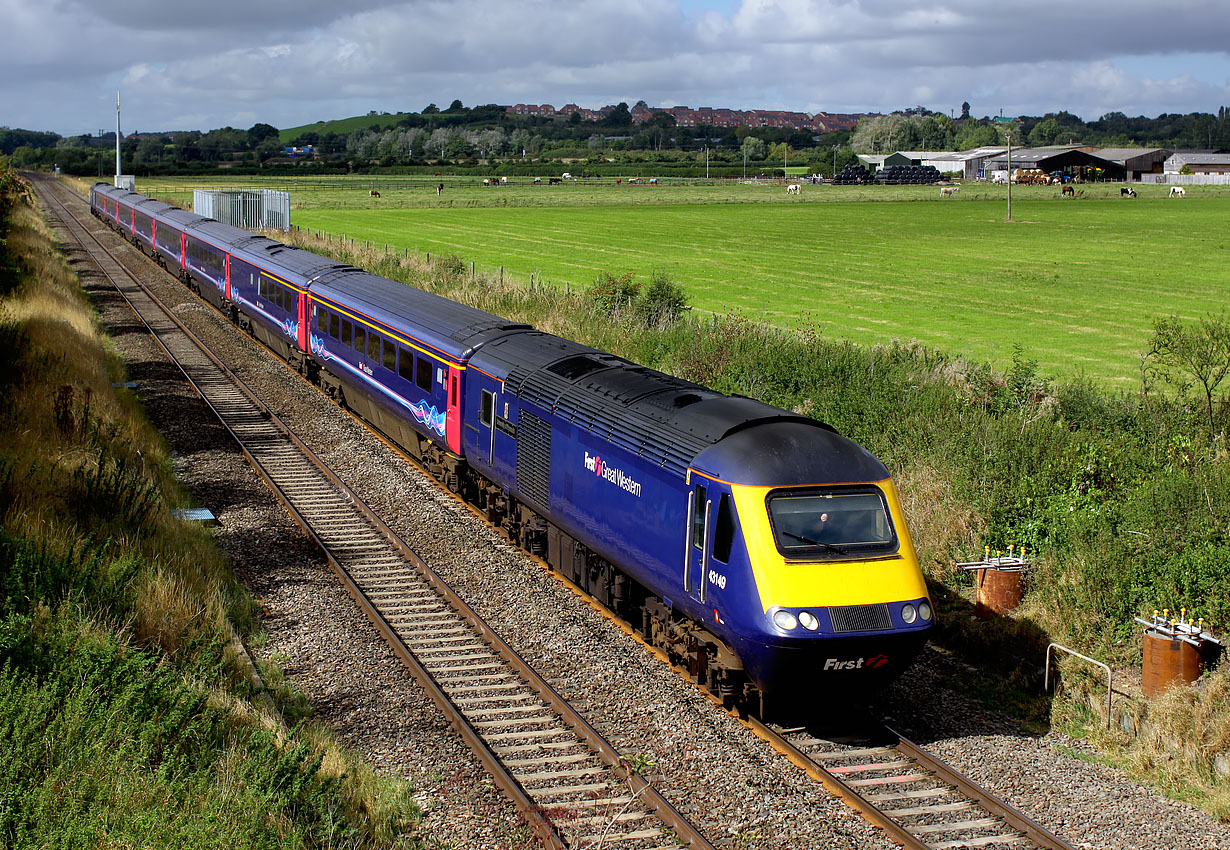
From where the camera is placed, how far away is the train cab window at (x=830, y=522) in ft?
34.6

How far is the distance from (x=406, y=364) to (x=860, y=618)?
12224mm

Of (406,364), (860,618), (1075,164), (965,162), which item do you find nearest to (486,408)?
(406,364)

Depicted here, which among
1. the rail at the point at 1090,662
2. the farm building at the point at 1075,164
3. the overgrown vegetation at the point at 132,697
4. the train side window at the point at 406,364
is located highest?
the farm building at the point at 1075,164

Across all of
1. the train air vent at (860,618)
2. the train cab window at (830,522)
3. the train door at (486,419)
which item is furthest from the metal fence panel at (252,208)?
the train air vent at (860,618)

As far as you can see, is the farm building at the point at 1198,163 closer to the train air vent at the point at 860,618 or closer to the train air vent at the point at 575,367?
the train air vent at the point at 575,367

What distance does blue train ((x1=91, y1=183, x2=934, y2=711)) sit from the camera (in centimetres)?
1041

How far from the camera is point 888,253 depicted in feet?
218

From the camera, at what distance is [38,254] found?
44.0 m

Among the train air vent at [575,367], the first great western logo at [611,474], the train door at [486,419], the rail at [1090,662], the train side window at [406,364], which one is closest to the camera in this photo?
the rail at [1090,662]

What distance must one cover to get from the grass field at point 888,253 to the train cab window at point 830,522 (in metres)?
22.3

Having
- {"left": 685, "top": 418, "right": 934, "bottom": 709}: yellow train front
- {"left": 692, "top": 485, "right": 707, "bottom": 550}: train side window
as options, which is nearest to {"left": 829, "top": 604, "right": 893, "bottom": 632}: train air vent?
{"left": 685, "top": 418, "right": 934, "bottom": 709}: yellow train front

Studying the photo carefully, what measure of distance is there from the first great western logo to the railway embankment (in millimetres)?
4538

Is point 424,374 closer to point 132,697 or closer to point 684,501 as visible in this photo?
point 684,501

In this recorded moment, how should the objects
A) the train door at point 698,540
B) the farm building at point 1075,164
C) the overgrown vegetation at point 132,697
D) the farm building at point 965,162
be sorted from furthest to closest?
1. the farm building at point 965,162
2. the farm building at point 1075,164
3. the train door at point 698,540
4. the overgrown vegetation at point 132,697
